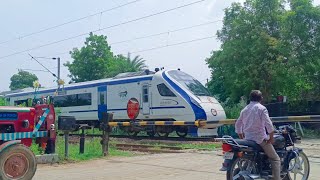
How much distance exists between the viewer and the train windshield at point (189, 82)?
66.8ft

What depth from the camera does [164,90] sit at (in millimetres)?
20594

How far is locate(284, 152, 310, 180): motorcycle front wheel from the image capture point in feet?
24.9

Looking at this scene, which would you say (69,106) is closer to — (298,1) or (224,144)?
(298,1)

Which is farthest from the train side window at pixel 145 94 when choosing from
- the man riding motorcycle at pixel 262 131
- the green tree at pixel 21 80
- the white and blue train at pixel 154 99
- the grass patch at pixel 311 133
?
the green tree at pixel 21 80

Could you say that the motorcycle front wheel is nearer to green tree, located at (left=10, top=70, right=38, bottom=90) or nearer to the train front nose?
the train front nose

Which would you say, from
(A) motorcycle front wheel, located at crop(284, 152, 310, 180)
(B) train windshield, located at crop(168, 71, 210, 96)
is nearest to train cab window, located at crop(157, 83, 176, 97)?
(B) train windshield, located at crop(168, 71, 210, 96)

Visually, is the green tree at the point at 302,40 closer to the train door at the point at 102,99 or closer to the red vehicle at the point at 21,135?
the train door at the point at 102,99

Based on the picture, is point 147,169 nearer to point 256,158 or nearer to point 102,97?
point 256,158

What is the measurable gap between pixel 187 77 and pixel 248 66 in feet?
17.0

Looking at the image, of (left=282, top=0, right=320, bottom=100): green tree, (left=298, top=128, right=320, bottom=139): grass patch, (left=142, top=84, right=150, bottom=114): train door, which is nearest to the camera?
(left=142, top=84, right=150, bottom=114): train door

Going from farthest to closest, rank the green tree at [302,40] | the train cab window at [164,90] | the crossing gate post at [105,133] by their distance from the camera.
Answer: the green tree at [302,40] → the train cab window at [164,90] → the crossing gate post at [105,133]

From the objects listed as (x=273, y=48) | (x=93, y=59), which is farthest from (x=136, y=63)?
(x=273, y=48)

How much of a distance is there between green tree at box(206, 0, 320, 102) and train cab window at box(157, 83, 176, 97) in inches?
256

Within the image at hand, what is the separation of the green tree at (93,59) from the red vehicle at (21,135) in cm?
3628
